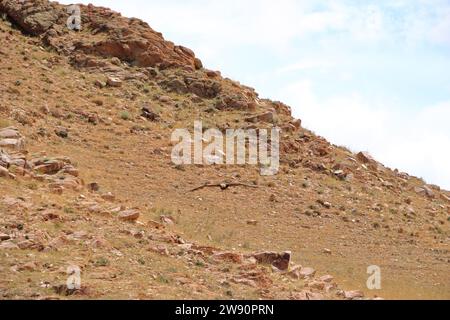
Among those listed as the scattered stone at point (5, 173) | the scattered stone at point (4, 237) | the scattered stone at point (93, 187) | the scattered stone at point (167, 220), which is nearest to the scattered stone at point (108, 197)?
the scattered stone at point (93, 187)

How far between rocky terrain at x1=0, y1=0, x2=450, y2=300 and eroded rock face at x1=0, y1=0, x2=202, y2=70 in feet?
0.16

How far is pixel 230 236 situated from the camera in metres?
14.4

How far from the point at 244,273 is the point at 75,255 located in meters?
2.46

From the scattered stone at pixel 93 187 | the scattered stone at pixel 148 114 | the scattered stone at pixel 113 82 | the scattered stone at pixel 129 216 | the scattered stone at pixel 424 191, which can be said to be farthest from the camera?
the scattered stone at pixel 113 82

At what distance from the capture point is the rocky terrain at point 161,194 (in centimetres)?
988

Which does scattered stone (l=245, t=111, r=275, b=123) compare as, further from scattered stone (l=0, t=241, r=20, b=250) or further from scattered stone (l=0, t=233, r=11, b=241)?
scattered stone (l=0, t=241, r=20, b=250)

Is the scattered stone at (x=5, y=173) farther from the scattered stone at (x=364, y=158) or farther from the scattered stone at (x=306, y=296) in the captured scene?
the scattered stone at (x=364, y=158)

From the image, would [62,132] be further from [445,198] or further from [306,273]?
[445,198]

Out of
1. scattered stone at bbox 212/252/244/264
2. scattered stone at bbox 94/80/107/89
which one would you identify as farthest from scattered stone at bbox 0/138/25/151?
scattered stone at bbox 94/80/107/89

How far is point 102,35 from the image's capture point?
2366 centimetres

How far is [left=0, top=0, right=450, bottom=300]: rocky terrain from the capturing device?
32.4ft

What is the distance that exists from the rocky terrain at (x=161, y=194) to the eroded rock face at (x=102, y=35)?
0.16 ft

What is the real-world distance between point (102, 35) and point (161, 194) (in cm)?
930
